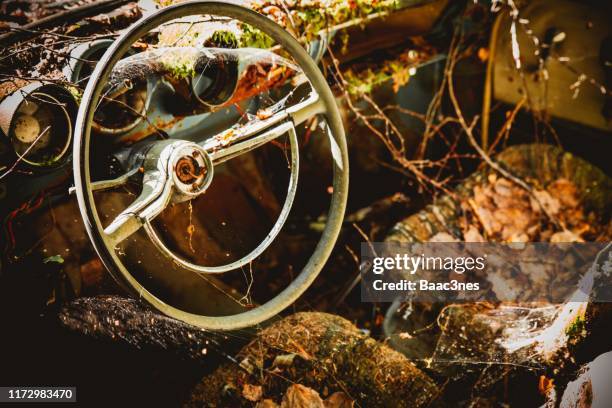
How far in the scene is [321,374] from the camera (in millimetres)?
1951

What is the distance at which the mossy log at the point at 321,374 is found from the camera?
1912 millimetres

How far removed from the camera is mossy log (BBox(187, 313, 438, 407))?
191 cm

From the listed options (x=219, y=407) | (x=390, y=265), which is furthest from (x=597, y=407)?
(x=219, y=407)

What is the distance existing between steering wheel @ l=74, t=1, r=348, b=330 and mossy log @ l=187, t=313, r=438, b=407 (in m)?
0.40

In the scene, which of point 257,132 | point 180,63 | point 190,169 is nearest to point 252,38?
point 180,63

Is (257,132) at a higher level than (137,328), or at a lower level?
higher

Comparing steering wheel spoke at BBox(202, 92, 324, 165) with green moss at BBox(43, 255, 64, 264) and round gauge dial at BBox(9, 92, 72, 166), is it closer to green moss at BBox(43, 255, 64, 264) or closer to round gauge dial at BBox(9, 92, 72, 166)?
round gauge dial at BBox(9, 92, 72, 166)

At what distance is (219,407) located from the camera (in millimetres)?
1900

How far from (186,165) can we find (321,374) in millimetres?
1052

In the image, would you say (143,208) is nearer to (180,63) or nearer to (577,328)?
(180,63)

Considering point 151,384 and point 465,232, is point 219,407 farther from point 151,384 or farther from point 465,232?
point 465,232

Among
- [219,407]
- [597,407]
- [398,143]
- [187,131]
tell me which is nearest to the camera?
[597,407]

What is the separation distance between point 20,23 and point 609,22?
9.86 ft

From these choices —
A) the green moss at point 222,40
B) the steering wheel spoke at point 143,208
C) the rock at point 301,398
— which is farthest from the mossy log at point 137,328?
the green moss at point 222,40
